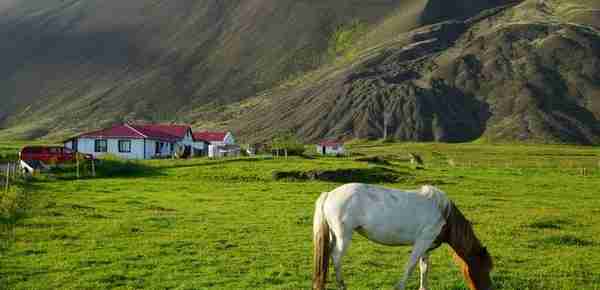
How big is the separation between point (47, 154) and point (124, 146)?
2286 centimetres

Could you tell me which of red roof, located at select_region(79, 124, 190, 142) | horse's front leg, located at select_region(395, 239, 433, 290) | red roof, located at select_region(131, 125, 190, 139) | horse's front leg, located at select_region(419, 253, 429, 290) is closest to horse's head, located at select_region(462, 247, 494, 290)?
horse's front leg, located at select_region(419, 253, 429, 290)

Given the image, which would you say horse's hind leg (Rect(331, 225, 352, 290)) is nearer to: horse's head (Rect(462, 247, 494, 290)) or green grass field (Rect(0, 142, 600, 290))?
green grass field (Rect(0, 142, 600, 290))

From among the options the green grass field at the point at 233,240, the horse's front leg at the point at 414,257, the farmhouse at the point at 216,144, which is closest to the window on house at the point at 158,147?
the farmhouse at the point at 216,144

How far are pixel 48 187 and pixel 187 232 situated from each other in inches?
818

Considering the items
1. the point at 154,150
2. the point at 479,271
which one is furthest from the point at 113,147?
the point at 479,271

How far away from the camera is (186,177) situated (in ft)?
165

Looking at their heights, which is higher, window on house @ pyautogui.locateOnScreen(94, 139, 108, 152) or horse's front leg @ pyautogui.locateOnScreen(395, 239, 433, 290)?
window on house @ pyautogui.locateOnScreen(94, 139, 108, 152)

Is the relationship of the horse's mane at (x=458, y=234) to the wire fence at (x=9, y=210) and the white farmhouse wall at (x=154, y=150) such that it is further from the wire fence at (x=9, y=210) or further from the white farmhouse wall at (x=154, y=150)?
the white farmhouse wall at (x=154, y=150)

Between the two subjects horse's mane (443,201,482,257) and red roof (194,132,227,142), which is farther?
red roof (194,132,227,142)

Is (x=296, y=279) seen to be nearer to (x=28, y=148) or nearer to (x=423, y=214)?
(x=423, y=214)

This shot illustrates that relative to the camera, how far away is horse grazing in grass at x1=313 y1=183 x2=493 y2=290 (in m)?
13.3

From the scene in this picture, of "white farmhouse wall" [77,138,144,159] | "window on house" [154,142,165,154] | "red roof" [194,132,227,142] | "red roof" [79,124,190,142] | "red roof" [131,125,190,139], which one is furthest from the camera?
"red roof" [194,132,227,142]

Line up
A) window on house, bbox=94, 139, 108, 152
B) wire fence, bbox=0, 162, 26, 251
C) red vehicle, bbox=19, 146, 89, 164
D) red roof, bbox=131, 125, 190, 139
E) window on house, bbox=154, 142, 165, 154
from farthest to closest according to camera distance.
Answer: red roof, bbox=131, 125, 190, 139
window on house, bbox=154, 142, 165, 154
window on house, bbox=94, 139, 108, 152
red vehicle, bbox=19, 146, 89, 164
wire fence, bbox=0, 162, 26, 251

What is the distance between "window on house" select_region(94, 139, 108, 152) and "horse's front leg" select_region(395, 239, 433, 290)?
70.2 meters
